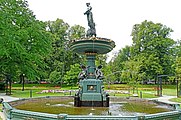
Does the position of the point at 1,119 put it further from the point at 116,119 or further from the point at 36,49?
the point at 36,49

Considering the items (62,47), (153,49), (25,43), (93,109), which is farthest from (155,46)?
(93,109)

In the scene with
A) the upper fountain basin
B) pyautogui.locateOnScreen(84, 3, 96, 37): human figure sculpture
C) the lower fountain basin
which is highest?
pyautogui.locateOnScreen(84, 3, 96, 37): human figure sculpture

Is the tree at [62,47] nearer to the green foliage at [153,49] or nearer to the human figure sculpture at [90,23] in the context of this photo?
the green foliage at [153,49]

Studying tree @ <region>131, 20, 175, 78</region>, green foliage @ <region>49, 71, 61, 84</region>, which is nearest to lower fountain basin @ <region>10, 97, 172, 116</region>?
green foliage @ <region>49, 71, 61, 84</region>

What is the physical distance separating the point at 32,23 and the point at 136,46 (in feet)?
115

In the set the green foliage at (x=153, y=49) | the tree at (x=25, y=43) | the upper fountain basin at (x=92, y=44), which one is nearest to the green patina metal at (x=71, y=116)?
the upper fountain basin at (x=92, y=44)

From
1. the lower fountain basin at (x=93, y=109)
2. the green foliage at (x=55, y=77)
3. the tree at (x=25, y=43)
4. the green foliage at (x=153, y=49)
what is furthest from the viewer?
the green foliage at (x=153, y=49)

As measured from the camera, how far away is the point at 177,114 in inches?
359

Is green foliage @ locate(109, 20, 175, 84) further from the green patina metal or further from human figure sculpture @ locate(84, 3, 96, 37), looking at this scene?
the green patina metal

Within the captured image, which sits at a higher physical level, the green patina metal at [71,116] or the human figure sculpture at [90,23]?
the human figure sculpture at [90,23]

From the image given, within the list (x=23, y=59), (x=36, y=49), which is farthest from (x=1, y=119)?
(x=36, y=49)

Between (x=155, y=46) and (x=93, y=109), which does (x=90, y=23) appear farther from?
(x=155, y=46)

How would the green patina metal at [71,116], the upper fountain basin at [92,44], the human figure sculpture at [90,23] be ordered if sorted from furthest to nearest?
1. the human figure sculpture at [90,23]
2. the upper fountain basin at [92,44]
3. the green patina metal at [71,116]

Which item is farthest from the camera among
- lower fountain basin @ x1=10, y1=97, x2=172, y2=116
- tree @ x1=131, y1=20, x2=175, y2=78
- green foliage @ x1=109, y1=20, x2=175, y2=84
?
tree @ x1=131, y1=20, x2=175, y2=78
